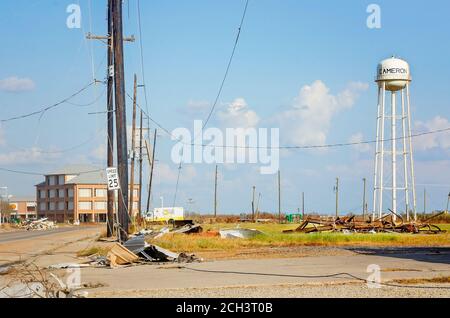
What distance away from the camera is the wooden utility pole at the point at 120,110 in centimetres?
3066

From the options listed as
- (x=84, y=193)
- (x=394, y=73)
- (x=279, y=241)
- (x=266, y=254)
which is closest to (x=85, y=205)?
(x=84, y=193)

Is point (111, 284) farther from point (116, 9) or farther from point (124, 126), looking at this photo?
point (116, 9)

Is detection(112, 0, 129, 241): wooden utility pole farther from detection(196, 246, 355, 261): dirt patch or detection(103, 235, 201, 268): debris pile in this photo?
detection(103, 235, 201, 268): debris pile

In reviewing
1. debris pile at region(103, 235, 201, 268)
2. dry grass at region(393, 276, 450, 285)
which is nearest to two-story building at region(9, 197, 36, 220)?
debris pile at region(103, 235, 201, 268)

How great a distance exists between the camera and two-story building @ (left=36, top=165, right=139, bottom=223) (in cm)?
13800

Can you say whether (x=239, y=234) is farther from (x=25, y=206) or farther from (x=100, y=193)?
(x=25, y=206)

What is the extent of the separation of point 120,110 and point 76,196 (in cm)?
10978

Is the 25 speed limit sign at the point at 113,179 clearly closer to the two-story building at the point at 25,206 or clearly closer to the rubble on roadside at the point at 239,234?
the rubble on roadside at the point at 239,234

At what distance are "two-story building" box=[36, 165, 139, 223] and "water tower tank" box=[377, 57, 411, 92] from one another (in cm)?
8585

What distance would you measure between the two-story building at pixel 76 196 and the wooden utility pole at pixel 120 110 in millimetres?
104324

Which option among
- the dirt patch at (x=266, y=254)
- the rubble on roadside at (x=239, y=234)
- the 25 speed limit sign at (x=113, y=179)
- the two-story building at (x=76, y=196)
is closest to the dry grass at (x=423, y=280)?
the dirt patch at (x=266, y=254)

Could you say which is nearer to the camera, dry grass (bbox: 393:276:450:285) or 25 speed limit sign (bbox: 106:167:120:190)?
dry grass (bbox: 393:276:450:285)
